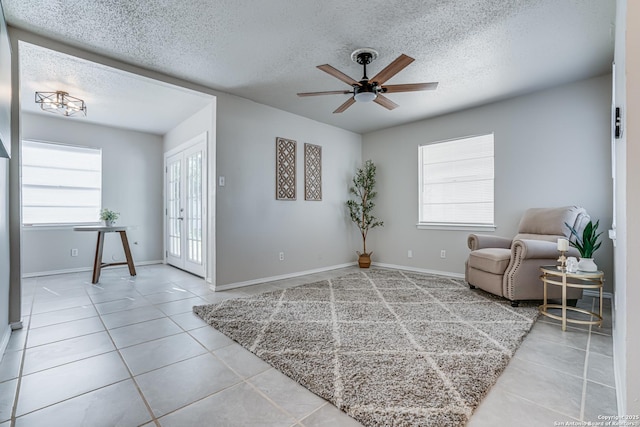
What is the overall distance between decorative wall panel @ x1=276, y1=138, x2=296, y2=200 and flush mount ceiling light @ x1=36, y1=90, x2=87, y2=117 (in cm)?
264

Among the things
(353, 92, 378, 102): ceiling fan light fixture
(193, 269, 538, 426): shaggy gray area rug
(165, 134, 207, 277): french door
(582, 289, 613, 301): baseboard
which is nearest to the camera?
(193, 269, 538, 426): shaggy gray area rug

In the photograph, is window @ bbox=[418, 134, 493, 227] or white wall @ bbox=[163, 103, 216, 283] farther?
window @ bbox=[418, 134, 493, 227]

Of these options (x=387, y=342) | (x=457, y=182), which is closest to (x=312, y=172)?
(x=457, y=182)

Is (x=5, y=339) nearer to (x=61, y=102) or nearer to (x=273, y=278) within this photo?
(x=273, y=278)

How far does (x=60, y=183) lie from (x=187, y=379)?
4.88 meters

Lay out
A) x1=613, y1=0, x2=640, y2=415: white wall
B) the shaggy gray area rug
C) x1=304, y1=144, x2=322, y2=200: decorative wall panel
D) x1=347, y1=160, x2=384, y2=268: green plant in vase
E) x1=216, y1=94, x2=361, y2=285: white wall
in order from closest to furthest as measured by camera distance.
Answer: x1=613, y1=0, x2=640, y2=415: white wall, the shaggy gray area rug, x1=216, y1=94, x2=361, y2=285: white wall, x1=304, y1=144, x2=322, y2=200: decorative wall panel, x1=347, y1=160, x2=384, y2=268: green plant in vase

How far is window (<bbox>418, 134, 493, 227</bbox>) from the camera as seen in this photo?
4250 mm

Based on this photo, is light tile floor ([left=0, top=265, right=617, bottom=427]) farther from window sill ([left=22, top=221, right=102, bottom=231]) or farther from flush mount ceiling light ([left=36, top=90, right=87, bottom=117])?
flush mount ceiling light ([left=36, top=90, right=87, bottom=117])

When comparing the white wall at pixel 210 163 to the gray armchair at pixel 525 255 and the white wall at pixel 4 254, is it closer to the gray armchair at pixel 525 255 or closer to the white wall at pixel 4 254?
the white wall at pixel 4 254

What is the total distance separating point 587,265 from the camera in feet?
8.45

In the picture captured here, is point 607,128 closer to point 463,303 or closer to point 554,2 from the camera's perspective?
point 554,2

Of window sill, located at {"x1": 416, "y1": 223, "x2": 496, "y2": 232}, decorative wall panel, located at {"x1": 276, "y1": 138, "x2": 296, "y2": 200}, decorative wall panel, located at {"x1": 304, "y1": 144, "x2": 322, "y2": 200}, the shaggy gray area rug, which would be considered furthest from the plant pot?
decorative wall panel, located at {"x1": 276, "y1": 138, "x2": 296, "y2": 200}

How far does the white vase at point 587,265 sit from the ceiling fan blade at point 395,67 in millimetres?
2301

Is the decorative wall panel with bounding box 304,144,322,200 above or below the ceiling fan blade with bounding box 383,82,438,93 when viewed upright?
below
